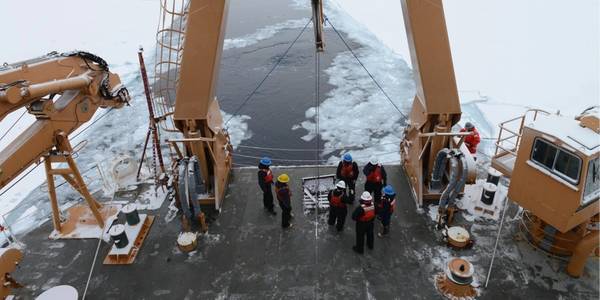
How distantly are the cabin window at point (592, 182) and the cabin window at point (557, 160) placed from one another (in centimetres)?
15

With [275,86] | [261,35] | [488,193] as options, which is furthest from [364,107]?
[261,35]

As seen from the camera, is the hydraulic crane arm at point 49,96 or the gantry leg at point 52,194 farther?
the gantry leg at point 52,194

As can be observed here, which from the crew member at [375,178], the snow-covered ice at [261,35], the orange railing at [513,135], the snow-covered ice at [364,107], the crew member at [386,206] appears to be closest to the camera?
the orange railing at [513,135]

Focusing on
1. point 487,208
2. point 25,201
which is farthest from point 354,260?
point 25,201

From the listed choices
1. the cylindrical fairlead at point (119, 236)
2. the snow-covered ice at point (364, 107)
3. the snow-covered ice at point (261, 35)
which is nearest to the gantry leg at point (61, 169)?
the cylindrical fairlead at point (119, 236)

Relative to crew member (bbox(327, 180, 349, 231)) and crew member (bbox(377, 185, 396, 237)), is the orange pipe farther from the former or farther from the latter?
crew member (bbox(327, 180, 349, 231))

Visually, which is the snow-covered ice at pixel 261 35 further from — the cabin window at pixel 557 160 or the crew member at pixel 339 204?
the cabin window at pixel 557 160

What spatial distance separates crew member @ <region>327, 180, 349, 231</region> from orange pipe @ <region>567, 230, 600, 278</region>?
10.6ft

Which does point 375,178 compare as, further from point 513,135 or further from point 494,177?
point 513,135

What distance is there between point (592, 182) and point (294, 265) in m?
4.21

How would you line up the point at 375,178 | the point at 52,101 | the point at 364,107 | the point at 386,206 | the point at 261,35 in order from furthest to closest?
the point at 261,35
the point at 364,107
the point at 375,178
the point at 386,206
the point at 52,101

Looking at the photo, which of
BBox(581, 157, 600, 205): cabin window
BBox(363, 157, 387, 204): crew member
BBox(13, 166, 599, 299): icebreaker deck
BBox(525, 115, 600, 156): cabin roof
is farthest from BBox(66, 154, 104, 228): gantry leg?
BBox(581, 157, 600, 205): cabin window

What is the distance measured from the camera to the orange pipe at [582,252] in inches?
205

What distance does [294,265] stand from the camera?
587cm
